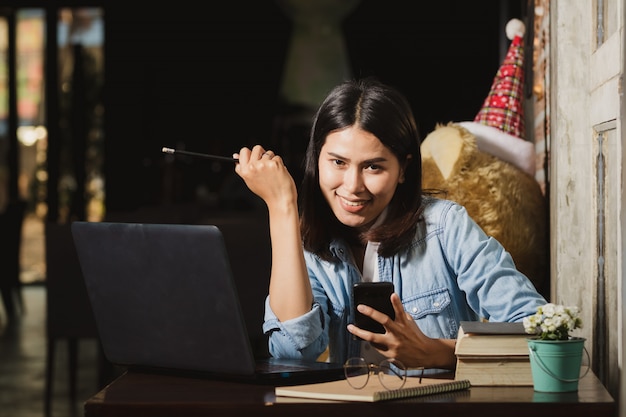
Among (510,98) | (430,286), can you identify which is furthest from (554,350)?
(510,98)

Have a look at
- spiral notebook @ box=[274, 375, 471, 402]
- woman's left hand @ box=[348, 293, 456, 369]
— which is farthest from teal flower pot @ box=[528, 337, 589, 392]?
woman's left hand @ box=[348, 293, 456, 369]

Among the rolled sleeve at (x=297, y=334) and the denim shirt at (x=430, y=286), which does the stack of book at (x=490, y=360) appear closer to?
the denim shirt at (x=430, y=286)

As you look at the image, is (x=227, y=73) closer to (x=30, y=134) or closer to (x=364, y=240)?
(x=30, y=134)

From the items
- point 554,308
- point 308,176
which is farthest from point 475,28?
point 554,308

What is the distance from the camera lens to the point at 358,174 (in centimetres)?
187

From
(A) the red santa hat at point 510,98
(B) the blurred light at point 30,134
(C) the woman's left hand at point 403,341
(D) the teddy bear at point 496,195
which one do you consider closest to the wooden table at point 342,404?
(C) the woman's left hand at point 403,341

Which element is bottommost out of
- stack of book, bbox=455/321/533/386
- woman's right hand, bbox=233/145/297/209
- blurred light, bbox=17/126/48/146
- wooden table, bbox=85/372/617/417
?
wooden table, bbox=85/372/617/417

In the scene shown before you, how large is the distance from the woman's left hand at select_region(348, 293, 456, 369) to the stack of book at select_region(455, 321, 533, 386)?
13 centimetres

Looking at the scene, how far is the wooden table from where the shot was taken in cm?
134

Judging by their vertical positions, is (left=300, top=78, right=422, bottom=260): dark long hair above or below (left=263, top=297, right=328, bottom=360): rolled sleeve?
above

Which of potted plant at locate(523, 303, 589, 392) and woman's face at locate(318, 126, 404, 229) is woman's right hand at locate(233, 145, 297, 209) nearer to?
woman's face at locate(318, 126, 404, 229)

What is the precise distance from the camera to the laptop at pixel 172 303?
57.1 inches

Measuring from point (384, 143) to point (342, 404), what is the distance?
2.23 ft

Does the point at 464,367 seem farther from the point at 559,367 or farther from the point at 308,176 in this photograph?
the point at 308,176
